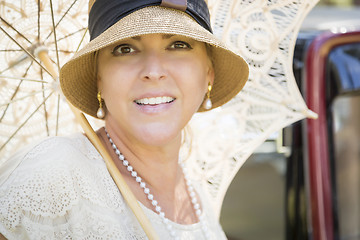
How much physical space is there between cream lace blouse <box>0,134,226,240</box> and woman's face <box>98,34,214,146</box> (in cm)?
20

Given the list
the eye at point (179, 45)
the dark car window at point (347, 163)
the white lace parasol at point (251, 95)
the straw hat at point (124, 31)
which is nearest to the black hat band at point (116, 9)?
the straw hat at point (124, 31)

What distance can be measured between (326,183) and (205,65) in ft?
5.11

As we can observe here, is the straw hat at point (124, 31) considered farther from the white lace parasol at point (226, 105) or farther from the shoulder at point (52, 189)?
the shoulder at point (52, 189)

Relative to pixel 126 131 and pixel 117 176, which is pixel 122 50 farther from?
pixel 117 176

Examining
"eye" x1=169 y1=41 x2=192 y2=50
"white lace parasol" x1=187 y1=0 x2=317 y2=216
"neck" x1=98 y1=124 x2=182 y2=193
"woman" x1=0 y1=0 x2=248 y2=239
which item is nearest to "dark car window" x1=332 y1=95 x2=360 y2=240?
"white lace parasol" x1=187 y1=0 x2=317 y2=216

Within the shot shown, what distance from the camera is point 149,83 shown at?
1.60 meters

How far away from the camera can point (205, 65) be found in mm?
1846

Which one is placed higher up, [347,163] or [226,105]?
[226,105]

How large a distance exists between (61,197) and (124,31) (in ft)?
1.91

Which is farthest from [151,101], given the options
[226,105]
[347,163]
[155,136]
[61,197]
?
[347,163]

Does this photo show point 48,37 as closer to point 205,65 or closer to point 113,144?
point 113,144

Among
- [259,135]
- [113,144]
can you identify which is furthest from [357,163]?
[113,144]

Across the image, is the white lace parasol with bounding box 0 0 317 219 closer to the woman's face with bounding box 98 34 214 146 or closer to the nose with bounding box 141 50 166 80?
the woman's face with bounding box 98 34 214 146

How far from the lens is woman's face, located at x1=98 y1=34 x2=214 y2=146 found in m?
1.61
